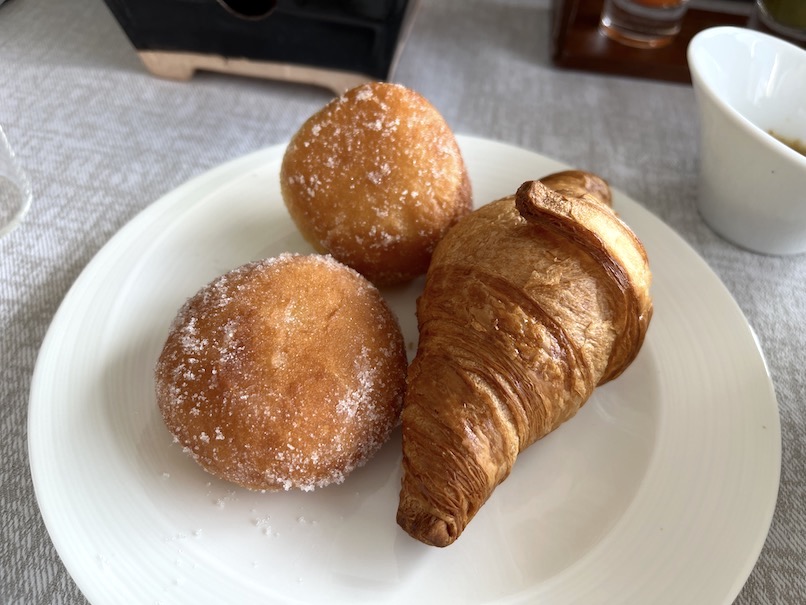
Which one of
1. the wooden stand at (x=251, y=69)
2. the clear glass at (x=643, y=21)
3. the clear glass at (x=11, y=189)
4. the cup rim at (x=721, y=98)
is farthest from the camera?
the clear glass at (x=643, y=21)

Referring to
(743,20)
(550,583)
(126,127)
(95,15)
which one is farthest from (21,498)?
(743,20)

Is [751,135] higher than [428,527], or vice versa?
[751,135]

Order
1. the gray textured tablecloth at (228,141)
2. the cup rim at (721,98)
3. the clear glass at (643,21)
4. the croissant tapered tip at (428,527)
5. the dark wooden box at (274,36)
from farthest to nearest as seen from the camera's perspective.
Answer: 1. the clear glass at (643,21)
2. the dark wooden box at (274,36)
3. the cup rim at (721,98)
4. the gray textured tablecloth at (228,141)
5. the croissant tapered tip at (428,527)

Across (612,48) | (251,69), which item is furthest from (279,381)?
(612,48)

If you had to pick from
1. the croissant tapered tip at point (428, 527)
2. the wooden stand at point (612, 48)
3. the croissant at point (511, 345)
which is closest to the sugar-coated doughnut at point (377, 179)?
A: the croissant at point (511, 345)

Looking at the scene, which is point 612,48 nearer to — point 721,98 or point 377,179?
point 721,98

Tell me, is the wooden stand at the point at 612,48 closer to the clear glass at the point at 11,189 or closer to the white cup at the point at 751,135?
the white cup at the point at 751,135

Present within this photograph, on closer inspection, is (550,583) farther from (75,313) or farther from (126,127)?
(126,127)
